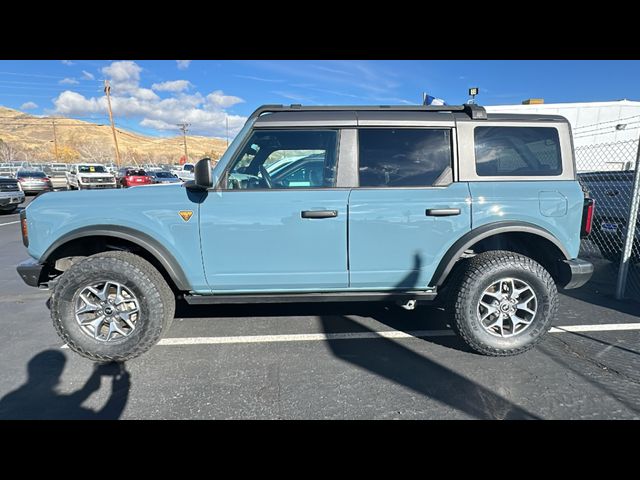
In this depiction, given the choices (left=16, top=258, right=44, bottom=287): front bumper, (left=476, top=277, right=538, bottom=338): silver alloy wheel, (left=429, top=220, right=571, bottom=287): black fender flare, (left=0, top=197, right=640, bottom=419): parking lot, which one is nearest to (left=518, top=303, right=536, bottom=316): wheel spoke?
(left=476, top=277, right=538, bottom=338): silver alloy wheel

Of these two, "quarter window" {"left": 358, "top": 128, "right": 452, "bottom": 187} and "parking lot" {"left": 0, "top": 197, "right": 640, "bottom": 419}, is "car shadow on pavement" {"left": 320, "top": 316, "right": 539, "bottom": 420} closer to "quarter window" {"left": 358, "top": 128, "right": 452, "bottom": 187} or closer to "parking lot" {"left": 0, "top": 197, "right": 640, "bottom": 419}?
"parking lot" {"left": 0, "top": 197, "right": 640, "bottom": 419}

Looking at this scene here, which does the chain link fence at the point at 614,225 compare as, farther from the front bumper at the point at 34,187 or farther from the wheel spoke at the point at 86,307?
the front bumper at the point at 34,187

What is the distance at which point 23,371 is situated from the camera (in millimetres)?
2652

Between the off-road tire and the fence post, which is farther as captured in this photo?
the fence post

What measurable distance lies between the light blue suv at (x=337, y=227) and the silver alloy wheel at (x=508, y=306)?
0.04 feet

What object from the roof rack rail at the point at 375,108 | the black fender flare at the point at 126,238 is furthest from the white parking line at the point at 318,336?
the roof rack rail at the point at 375,108

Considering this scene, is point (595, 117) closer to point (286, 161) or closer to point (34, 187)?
point (286, 161)

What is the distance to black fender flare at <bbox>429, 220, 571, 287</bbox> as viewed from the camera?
9.08ft

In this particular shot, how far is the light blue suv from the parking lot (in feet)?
0.93

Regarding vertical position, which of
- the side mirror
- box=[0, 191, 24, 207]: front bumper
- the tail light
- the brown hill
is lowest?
the tail light

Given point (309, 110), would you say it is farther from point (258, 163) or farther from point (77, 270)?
point (77, 270)

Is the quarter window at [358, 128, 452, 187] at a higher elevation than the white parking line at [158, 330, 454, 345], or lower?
higher

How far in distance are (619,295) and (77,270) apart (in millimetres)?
5973
